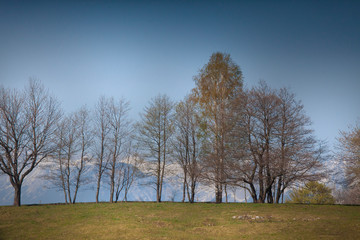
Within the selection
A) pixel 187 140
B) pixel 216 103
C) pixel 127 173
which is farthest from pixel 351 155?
pixel 127 173

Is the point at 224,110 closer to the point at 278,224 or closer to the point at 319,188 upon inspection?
the point at 278,224

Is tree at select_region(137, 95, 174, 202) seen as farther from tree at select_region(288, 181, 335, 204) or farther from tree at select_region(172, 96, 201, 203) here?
tree at select_region(288, 181, 335, 204)

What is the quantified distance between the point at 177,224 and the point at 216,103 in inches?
514

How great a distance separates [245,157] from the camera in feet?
67.2

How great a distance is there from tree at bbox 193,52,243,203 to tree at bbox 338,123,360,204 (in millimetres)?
12060

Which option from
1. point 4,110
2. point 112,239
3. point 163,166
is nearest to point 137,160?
point 163,166

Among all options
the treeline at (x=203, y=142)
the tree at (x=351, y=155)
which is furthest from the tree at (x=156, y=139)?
the tree at (x=351, y=155)

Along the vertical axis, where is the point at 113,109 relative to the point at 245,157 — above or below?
above

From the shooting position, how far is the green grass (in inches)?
430

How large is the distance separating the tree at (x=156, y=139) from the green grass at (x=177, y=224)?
23.5 ft

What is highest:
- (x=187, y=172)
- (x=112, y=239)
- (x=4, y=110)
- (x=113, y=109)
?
(x=113, y=109)

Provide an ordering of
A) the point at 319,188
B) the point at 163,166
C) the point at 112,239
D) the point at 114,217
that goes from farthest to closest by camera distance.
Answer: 1. the point at 319,188
2. the point at 163,166
3. the point at 114,217
4. the point at 112,239

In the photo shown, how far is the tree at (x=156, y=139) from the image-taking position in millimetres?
24803

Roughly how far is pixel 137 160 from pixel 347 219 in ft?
62.9
